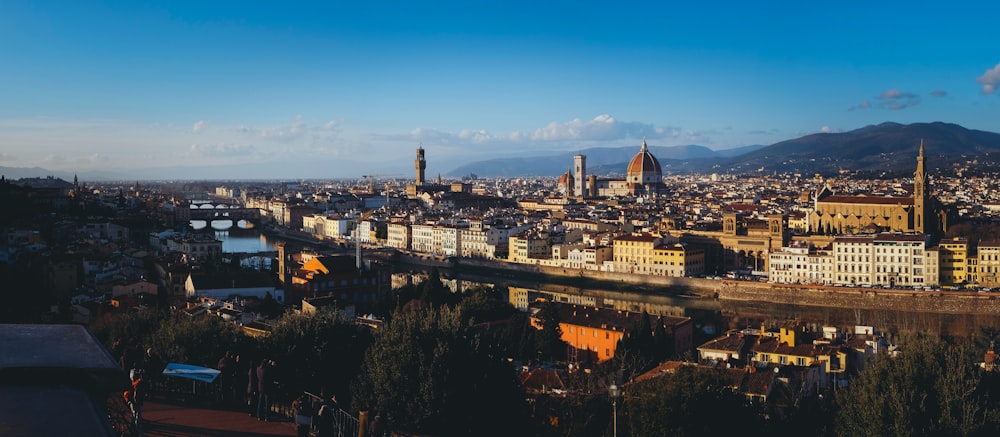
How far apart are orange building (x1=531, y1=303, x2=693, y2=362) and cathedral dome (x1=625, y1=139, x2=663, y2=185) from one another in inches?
1524

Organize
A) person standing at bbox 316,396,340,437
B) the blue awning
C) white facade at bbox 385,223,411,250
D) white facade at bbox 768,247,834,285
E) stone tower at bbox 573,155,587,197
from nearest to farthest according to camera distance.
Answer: person standing at bbox 316,396,340,437, the blue awning, white facade at bbox 768,247,834,285, white facade at bbox 385,223,411,250, stone tower at bbox 573,155,587,197

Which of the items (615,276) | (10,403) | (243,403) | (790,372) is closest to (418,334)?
(243,403)

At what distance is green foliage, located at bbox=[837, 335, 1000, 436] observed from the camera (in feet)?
14.5

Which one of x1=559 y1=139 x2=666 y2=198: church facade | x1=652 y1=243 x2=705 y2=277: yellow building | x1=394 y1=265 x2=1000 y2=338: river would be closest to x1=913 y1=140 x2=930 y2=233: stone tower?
x1=652 y1=243 x2=705 y2=277: yellow building

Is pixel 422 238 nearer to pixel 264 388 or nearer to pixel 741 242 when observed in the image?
pixel 741 242

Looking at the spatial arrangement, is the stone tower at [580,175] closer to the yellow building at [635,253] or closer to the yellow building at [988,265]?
the yellow building at [635,253]

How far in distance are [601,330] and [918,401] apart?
6.44 metres

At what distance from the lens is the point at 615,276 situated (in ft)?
67.8

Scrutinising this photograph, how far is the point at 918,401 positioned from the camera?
4547 mm

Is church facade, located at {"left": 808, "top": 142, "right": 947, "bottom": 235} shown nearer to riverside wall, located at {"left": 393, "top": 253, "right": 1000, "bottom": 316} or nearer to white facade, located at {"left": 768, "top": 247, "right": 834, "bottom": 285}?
white facade, located at {"left": 768, "top": 247, "right": 834, "bottom": 285}

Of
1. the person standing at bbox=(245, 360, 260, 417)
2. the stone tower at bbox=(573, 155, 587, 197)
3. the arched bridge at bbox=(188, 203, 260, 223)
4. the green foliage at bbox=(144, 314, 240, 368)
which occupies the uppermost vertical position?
the stone tower at bbox=(573, 155, 587, 197)

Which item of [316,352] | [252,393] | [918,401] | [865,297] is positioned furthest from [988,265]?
[252,393]

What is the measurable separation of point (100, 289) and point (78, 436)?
495 inches

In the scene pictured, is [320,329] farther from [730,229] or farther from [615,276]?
[730,229]
